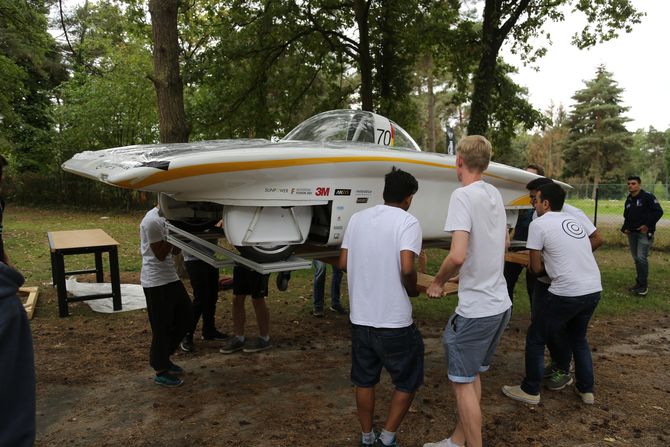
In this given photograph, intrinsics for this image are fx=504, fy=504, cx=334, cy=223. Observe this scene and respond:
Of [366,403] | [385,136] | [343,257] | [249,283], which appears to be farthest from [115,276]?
[366,403]

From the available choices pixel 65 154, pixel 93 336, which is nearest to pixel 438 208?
pixel 93 336

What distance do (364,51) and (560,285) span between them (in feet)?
33.2

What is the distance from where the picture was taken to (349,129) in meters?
5.00

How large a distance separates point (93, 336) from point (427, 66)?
2523 centimetres

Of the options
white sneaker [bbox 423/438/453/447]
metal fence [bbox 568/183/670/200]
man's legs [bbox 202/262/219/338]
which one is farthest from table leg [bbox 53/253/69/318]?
metal fence [bbox 568/183/670/200]

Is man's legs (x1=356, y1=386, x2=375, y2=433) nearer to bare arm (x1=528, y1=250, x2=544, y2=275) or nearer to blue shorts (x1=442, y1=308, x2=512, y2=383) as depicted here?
blue shorts (x1=442, y1=308, x2=512, y2=383)

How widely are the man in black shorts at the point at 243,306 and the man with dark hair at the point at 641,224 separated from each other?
5990 mm

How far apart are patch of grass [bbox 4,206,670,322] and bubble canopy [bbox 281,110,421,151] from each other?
2471 mm

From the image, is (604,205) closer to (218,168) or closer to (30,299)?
(30,299)

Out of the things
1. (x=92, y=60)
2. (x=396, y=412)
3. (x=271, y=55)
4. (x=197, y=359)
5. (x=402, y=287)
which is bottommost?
(x=197, y=359)

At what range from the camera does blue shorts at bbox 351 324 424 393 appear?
9.27ft

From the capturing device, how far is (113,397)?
3.96 meters

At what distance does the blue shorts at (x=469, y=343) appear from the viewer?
2809mm

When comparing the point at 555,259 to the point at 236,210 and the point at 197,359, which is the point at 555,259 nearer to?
the point at 236,210
